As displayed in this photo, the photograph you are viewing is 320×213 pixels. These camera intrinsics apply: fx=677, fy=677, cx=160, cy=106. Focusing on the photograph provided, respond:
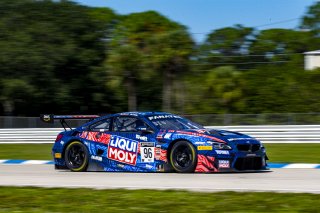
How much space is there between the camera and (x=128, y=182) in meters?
10.6

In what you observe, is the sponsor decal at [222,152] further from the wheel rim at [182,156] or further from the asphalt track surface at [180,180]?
the wheel rim at [182,156]

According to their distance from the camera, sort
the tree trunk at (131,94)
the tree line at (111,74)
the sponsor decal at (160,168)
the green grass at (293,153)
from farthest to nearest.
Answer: the tree trunk at (131,94)
the tree line at (111,74)
the green grass at (293,153)
the sponsor decal at (160,168)

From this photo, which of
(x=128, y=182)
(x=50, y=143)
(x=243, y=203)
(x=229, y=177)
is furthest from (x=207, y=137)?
(x=50, y=143)

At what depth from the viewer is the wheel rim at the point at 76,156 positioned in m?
13.0

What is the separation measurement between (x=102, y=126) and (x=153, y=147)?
143 centimetres

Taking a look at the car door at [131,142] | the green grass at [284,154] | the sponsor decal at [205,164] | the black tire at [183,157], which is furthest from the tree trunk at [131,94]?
the sponsor decal at [205,164]

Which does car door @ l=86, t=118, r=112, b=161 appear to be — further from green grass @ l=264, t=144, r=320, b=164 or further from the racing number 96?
green grass @ l=264, t=144, r=320, b=164

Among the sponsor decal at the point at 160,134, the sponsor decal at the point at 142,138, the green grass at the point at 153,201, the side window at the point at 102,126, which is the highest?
the side window at the point at 102,126

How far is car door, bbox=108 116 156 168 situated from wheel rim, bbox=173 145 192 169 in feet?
1.66

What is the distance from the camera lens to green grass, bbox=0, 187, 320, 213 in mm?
7449

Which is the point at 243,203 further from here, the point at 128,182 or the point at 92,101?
the point at 92,101

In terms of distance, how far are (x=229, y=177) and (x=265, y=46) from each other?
1896 inches

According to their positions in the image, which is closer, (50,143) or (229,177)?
(229,177)

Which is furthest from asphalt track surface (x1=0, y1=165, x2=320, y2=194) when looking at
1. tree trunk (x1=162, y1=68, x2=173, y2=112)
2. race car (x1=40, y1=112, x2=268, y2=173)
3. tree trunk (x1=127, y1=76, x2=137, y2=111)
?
tree trunk (x1=127, y1=76, x2=137, y2=111)
